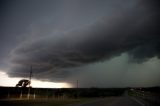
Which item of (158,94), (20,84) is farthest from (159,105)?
(20,84)

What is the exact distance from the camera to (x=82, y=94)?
116250 mm

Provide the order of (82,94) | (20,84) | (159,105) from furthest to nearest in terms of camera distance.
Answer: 1. (82,94)
2. (20,84)
3. (159,105)

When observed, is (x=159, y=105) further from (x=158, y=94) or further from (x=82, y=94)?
(x=82, y=94)

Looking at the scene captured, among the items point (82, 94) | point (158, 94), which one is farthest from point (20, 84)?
point (158, 94)

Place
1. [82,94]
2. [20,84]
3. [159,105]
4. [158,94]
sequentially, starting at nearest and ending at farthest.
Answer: [159,105] < [158,94] < [20,84] < [82,94]

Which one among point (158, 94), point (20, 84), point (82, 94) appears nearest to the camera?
point (158, 94)

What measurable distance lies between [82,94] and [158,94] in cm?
8893

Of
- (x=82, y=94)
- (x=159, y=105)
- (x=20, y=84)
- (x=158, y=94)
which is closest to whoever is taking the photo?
(x=159, y=105)

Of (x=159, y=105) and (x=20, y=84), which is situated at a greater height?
(x=20, y=84)

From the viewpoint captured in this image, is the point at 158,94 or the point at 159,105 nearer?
the point at 159,105

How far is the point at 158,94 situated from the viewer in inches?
1139

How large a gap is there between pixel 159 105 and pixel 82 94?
90.9m

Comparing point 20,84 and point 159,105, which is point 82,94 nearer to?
point 20,84

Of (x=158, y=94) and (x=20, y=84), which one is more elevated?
(x=20, y=84)
